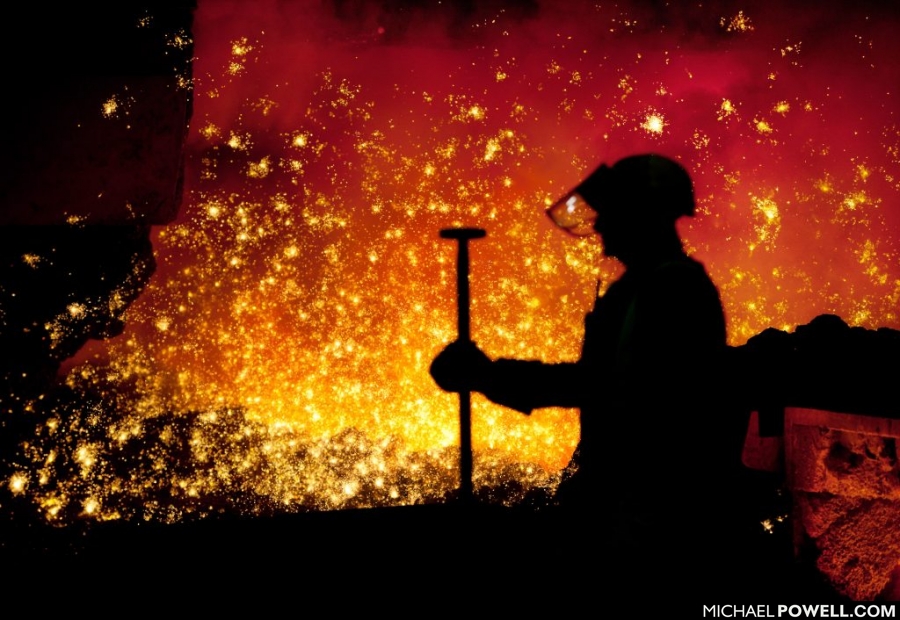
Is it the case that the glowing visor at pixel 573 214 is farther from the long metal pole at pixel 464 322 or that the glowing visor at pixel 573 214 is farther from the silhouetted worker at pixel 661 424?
the silhouetted worker at pixel 661 424

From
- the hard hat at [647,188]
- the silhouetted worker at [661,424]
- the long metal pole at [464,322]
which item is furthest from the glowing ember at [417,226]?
the silhouetted worker at [661,424]

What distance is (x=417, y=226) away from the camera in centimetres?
1130

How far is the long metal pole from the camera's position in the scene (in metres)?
2.34

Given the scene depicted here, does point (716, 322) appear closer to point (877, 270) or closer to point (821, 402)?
point (821, 402)

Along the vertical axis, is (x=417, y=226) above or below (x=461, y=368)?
above

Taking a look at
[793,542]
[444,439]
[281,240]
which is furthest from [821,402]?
Result: [281,240]

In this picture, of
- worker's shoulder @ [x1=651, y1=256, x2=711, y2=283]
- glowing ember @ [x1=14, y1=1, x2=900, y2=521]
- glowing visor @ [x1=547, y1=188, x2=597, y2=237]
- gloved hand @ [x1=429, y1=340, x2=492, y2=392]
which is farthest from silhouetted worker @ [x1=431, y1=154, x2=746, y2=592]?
glowing ember @ [x1=14, y1=1, x2=900, y2=521]

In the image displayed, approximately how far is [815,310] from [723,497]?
34.7ft

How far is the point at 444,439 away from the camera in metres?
11.1

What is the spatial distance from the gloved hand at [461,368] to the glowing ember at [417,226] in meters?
7.53

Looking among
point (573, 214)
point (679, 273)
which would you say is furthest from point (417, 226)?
point (679, 273)

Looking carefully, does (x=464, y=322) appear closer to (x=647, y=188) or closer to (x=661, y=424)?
(x=647, y=188)

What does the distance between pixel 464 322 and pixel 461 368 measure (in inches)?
10.4

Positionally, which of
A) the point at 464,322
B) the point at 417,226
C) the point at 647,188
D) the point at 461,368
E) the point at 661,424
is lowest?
the point at 661,424
